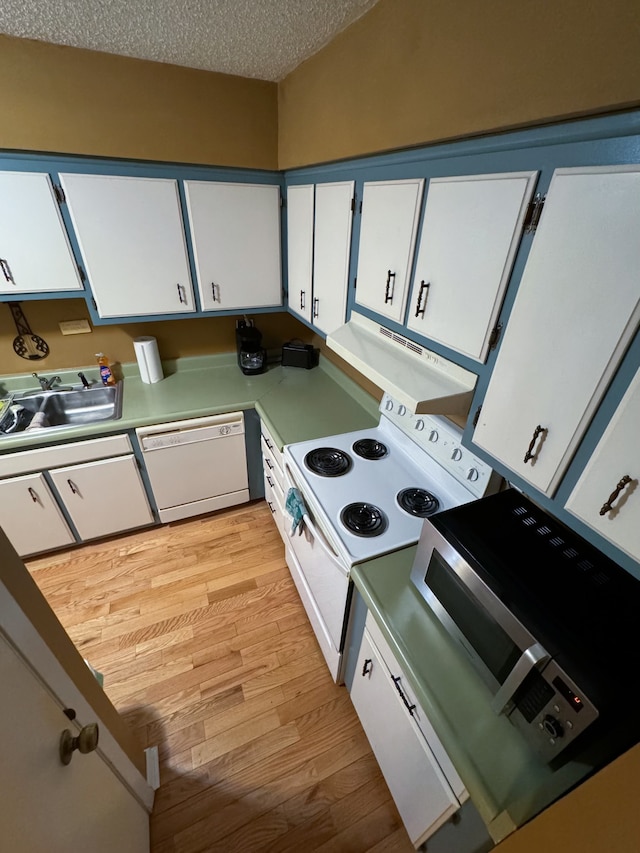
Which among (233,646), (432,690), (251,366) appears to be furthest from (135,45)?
(233,646)

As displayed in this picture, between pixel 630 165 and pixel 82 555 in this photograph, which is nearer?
pixel 630 165

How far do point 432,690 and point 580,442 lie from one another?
0.69 metres

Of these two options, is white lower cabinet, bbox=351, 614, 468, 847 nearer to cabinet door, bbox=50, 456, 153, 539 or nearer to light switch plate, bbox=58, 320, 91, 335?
cabinet door, bbox=50, 456, 153, 539

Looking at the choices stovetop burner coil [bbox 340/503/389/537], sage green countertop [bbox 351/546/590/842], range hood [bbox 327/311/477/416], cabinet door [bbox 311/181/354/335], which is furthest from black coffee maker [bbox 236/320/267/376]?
sage green countertop [bbox 351/546/590/842]

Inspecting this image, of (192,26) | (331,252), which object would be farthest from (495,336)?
(192,26)

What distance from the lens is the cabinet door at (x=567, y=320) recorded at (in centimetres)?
64

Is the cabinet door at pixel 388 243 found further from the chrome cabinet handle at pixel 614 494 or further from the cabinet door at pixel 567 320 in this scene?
the chrome cabinet handle at pixel 614 494

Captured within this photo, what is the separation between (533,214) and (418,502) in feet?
3.30

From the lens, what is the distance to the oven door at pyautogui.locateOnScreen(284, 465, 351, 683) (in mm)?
1317

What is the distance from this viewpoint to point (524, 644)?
0.75 meters

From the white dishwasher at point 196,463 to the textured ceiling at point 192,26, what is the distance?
1.58 metres

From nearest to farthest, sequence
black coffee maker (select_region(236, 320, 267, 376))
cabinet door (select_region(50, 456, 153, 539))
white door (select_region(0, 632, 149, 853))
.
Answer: white door (select_region(0, 632, 149, 853)), cabinet door (select_region(50, 456, 153, 539)), black coffee maker (select_region(236, 320, 267, 376))

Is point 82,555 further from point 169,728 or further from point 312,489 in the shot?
point 312,489

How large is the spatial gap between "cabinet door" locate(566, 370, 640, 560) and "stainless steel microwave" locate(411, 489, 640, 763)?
200 mm
